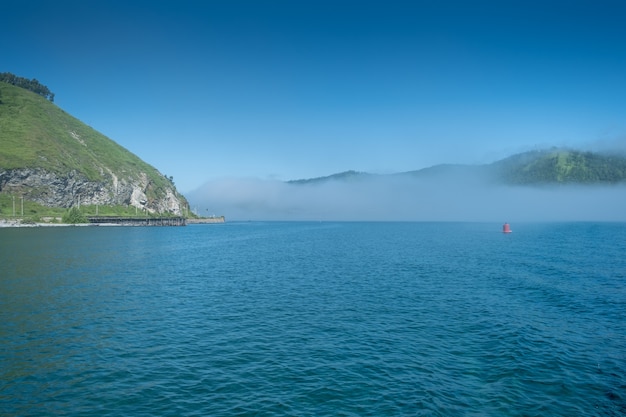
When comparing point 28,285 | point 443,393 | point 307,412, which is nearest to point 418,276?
point 443,393

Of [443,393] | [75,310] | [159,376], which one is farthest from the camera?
[75,310]

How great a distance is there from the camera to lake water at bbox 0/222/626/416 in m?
23.5

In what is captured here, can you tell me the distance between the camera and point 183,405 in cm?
2266

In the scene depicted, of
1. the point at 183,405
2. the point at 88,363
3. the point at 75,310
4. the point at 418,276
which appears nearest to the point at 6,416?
the point at 88,363

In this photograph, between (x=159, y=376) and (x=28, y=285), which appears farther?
(x=28, y=285)

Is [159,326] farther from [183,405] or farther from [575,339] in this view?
[575,339]

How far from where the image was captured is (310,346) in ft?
109

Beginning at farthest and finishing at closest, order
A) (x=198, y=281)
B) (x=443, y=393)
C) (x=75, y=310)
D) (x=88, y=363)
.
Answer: (x=198, y=281) → (x=75, y=310) → (x=88, y=363) → (x=443, y=393)

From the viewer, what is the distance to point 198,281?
6706 cm

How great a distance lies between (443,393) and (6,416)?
88.7 feet

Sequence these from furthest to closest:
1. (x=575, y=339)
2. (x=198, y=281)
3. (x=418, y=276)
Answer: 1. (x=418, y=276)
2. (x=198, y=281)
3. (x=575, y=339)

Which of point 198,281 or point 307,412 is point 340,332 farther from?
point 198,281

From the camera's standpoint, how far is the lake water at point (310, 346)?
23.5 m

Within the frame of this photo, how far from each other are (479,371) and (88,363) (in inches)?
1234
